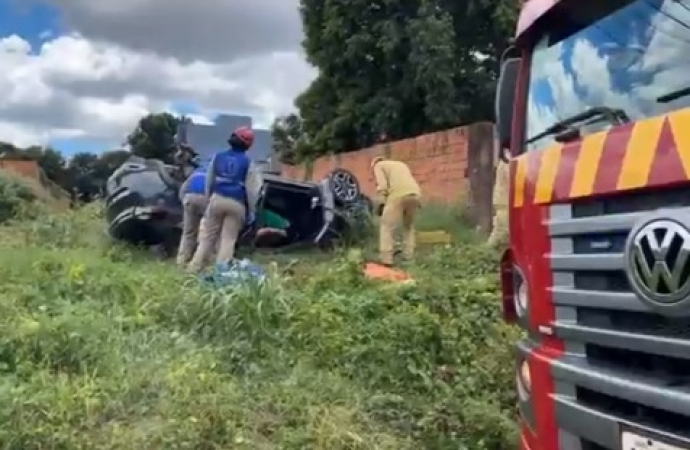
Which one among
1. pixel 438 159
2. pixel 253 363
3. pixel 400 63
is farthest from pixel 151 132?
pixel 253 363

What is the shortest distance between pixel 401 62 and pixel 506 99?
1627cm

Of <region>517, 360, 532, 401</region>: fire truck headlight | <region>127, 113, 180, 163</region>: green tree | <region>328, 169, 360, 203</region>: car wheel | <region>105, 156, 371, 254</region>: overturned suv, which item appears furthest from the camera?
<region>127, 113, 180, 163</region>: green tree

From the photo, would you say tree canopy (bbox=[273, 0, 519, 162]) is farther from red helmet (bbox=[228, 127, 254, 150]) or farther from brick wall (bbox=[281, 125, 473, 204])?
red helmet (bbox=[228, 127, 254, 150])

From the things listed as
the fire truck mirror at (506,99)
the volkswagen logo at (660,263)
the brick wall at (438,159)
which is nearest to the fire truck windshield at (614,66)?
the fire truck mirror at (506,99)

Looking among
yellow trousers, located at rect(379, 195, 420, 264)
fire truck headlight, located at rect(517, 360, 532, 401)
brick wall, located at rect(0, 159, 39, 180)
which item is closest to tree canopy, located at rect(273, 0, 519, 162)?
yellow trousers, located at rect(379, 195, 420, 264)

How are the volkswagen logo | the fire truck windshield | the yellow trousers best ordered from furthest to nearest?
the yellow trousers → the fire truck windshield → the volkswagen logo

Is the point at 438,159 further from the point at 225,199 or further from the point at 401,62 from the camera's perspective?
the point at 401,62

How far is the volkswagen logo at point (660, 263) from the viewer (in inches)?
105

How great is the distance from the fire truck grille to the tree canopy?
1628 centimetres

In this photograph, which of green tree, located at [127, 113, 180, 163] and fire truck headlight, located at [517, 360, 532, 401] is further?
green tree, located at [127, 113, 180, 163]

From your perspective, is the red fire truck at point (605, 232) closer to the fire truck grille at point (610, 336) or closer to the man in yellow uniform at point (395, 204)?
the fire truck grille at point (610, 336)

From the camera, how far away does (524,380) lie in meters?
3.69

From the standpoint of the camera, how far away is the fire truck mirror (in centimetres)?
452

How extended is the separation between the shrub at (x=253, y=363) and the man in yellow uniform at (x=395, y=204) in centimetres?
269
